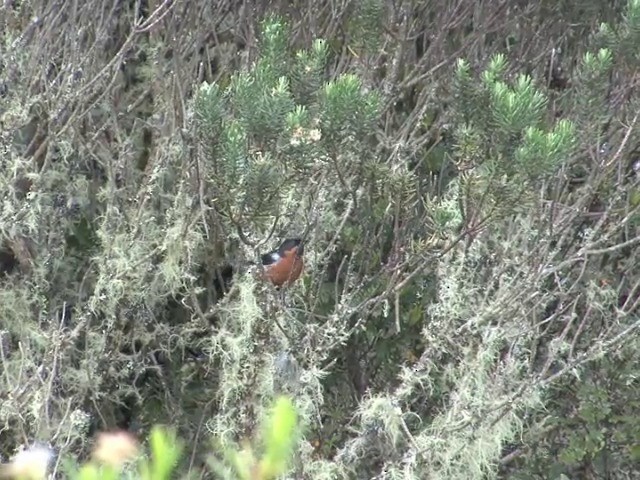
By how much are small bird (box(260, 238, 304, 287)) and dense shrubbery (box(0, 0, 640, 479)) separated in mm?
65

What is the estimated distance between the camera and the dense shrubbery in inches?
113

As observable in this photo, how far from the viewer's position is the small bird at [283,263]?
2850 millimetres

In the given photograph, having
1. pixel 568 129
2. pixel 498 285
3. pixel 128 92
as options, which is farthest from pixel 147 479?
pixel 128 92

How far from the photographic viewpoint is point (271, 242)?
2.92 meters

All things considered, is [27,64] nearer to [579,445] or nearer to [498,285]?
[498,285]

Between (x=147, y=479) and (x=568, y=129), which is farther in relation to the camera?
(x=568, y=129)

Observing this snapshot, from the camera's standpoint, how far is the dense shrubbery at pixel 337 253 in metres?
2.86

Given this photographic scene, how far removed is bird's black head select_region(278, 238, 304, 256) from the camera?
288 cm

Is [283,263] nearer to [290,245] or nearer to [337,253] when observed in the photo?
[290,245]

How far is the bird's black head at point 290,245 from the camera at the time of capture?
288cm

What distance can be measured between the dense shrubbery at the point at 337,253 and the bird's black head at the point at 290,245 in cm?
4

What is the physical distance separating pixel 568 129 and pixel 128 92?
6.53 ft

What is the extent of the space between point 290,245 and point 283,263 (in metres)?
0.08

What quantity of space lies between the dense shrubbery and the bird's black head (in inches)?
1.7
